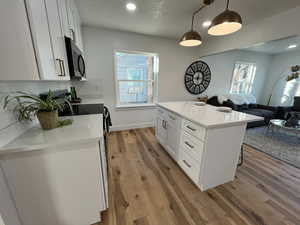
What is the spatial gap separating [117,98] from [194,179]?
2611mm

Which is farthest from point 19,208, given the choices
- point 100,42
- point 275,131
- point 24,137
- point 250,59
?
point 250,59

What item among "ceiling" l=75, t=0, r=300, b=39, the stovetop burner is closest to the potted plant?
the stovetop burner

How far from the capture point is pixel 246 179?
70.6 inches

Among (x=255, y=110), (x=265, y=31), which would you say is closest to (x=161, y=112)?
(x=265, y=31)

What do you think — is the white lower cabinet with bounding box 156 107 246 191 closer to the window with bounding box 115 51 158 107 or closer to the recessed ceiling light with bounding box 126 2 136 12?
the recessed ceiling light with bounding box 126 2 136 12

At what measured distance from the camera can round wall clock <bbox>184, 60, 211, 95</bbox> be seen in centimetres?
391

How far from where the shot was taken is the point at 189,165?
67.1 inches

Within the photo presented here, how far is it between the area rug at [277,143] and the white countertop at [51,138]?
3.26 m

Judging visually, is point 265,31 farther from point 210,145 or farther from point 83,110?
point 83,110

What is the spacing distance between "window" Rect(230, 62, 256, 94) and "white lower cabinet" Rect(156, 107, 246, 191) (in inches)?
165

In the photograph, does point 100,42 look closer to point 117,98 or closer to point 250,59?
point 117,98

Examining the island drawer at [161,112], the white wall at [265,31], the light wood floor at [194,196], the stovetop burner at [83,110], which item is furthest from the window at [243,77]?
the stovetop burner at [83,110]

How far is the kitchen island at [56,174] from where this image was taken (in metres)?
0.85

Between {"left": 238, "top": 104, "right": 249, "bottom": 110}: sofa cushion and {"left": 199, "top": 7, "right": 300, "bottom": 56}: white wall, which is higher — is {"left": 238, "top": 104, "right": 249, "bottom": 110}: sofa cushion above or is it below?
below
